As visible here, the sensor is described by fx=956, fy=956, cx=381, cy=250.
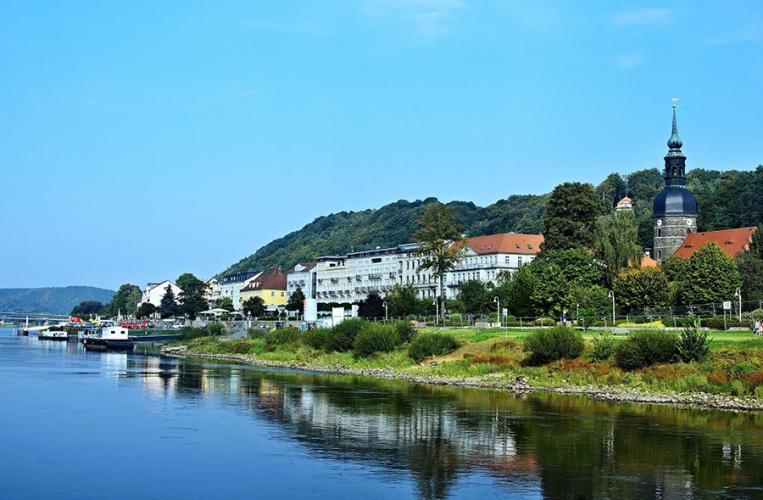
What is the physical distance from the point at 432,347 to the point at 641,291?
23.5 meters

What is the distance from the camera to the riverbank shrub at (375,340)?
81.1 m

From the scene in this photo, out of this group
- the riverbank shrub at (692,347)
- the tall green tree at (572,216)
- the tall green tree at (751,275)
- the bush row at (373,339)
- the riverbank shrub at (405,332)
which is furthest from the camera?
the tall green tree at (572,216)

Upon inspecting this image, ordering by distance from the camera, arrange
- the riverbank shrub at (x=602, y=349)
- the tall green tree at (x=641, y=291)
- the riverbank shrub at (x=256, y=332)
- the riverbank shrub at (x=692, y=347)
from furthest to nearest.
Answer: the riverbank shrub at (x=256, y=332), the tall green tree at (x=641, y=291), the riverbank shrub at (x=602, y=349), the riverbank shrub at (x=692, y=347)

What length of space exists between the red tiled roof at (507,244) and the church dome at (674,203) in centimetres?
2470

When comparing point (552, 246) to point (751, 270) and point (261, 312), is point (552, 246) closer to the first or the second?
point (751, 270)

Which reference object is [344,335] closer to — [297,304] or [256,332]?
[256,332]

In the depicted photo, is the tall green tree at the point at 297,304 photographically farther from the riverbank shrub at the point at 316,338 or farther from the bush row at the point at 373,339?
the riverbank shrub at the point at 316,338

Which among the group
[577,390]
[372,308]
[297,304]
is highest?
[297,304]

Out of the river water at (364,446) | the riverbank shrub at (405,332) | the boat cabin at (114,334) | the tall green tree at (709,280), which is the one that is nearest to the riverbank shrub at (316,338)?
the riverbank shrub at (405,332)

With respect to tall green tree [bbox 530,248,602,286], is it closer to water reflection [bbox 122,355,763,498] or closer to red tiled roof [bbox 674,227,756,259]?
water reflection [bbox 122,355,763,498]

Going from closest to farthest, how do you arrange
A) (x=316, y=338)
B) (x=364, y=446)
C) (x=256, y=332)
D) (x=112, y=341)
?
(x=364, y=446) < (x=316, y=338) < (x=256, y=332) < (x=112, y=341)

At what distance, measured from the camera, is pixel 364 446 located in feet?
128

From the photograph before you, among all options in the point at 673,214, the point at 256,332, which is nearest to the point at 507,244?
the point at 673,214

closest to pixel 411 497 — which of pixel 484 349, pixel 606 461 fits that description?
pixel 606 461
